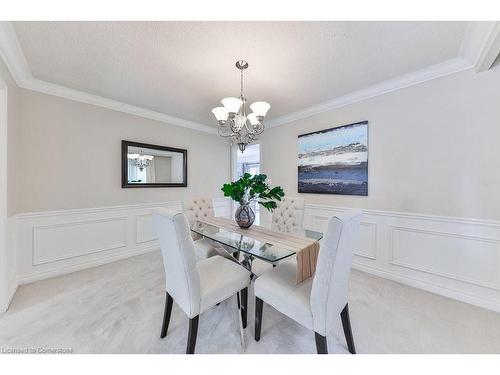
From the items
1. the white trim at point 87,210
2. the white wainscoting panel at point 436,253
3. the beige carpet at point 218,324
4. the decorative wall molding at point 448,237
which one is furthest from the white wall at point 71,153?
the decorative wall molding at point 448,237

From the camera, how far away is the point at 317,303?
3.57 feet

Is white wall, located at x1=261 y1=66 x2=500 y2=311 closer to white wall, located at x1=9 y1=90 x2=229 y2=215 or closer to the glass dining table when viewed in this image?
the glass dining table

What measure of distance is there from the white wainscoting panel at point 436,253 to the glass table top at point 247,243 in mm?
1163

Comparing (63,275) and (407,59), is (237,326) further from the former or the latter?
(407,59)

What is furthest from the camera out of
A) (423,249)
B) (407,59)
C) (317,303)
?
(423,249)

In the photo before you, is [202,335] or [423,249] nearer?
[202,335]

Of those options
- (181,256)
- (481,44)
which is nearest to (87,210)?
(181,256)

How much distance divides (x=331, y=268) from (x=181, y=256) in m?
0.88

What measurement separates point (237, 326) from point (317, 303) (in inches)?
33.1

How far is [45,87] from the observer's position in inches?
90.2

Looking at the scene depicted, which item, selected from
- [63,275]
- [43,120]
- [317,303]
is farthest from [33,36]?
[317,303]

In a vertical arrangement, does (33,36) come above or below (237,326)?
above

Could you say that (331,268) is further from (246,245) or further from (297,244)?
(246,245)
